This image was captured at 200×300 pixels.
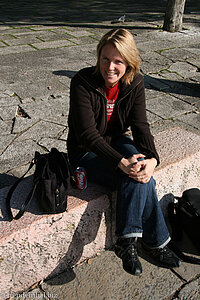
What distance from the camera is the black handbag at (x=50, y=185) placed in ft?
6.63

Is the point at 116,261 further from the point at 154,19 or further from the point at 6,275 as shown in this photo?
the point at 154,19

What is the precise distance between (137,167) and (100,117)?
1.66ft

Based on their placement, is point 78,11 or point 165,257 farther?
point 78,11

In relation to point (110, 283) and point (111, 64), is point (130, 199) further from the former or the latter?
point (111, 64)

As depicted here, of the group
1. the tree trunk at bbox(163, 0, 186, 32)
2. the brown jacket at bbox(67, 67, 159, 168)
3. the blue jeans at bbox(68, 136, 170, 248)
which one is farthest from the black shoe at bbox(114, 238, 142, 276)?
the tree trunk at bbox(163, 0, 186, 32)

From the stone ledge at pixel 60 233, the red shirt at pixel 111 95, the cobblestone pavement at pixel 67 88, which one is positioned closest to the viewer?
the stone ledge at pixel 60 233

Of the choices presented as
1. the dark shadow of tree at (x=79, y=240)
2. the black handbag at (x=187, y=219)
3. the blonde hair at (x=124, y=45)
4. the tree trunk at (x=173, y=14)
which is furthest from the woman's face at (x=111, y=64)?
the tree trunk at (x=173, y=14)

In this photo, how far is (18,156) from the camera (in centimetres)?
334

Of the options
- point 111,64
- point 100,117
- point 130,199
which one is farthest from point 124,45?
point 130,199

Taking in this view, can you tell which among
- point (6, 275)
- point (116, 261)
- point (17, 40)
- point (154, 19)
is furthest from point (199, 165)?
point (154, 19)

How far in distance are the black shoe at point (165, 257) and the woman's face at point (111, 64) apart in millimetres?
1241

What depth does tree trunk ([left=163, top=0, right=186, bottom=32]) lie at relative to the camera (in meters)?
8.04

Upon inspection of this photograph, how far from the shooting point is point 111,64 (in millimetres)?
2266

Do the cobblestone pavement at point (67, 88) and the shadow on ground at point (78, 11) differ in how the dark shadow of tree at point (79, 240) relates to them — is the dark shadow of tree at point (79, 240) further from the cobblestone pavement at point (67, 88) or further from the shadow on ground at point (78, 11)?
the shadow on ground at point (78, 11)
